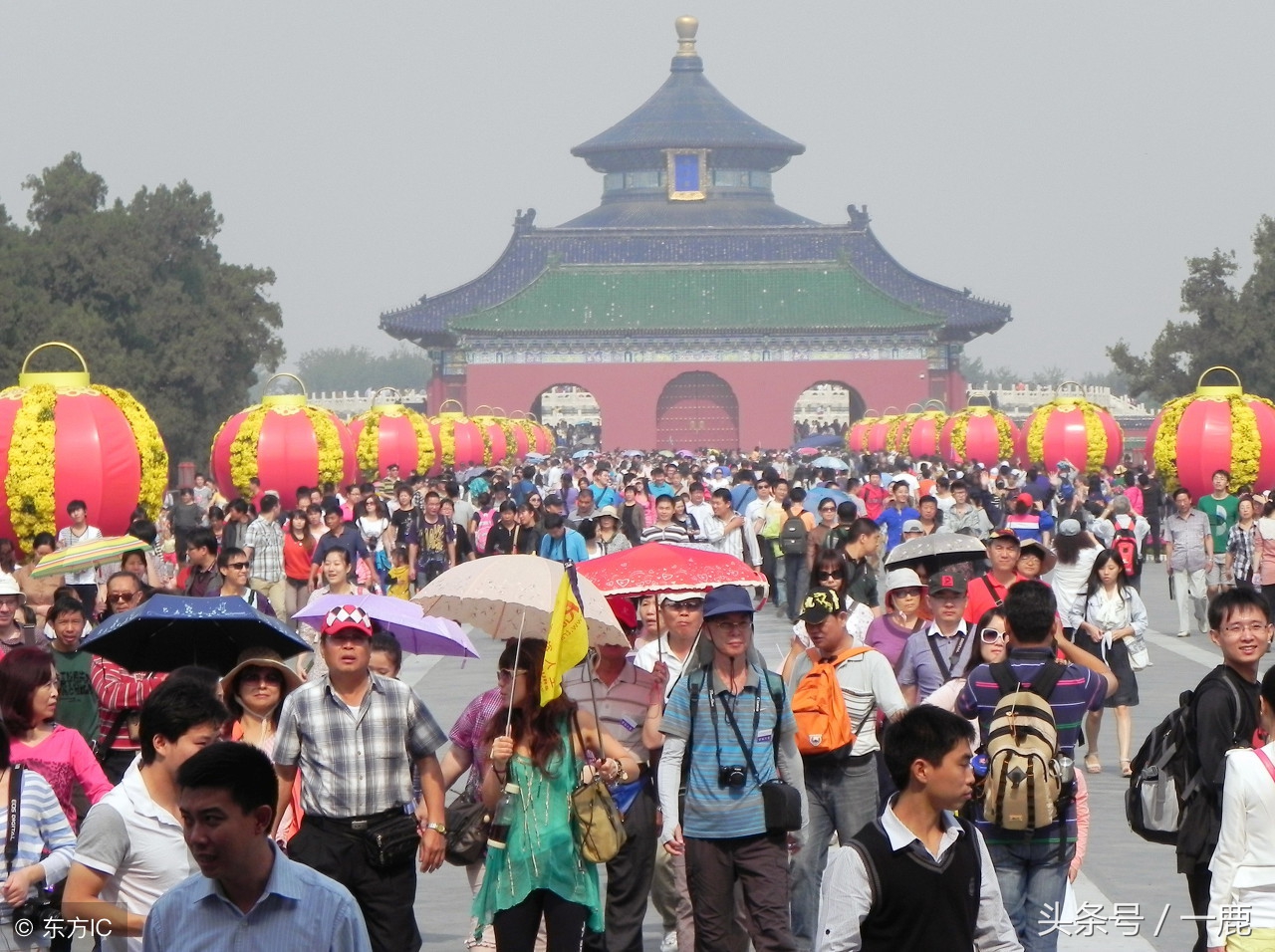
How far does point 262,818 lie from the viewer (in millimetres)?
3289

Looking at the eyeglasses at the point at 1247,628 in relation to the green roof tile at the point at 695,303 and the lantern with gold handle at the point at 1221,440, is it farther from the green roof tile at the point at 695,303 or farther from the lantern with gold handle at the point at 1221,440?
the green roof tile at the point at 695,303

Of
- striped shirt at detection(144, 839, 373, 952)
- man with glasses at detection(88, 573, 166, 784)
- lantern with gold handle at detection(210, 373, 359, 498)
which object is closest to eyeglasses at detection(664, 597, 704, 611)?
man with glasses at detection(88, 573, 166, 784)

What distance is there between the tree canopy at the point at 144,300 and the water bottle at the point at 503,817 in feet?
93.1

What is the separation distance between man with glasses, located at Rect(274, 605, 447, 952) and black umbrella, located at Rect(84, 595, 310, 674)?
3.54ft

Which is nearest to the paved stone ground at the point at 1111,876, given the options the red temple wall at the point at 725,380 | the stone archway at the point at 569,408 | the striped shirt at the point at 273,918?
the striped shirt at the point at 273,918


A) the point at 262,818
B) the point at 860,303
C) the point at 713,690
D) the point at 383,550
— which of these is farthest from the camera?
the point at 860,303

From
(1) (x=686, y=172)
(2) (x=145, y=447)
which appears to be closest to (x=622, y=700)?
(2) (x=145, y=447)

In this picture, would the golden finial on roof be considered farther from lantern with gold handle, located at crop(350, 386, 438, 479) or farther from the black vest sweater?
the black vest sweater

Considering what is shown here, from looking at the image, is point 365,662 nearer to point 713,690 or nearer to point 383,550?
point 713,690

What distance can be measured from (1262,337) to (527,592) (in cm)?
3586

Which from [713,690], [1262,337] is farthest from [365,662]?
[1262,337]

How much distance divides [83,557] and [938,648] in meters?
3.87

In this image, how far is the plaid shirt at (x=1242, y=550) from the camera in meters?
13.8

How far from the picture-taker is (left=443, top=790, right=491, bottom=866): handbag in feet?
17.6
